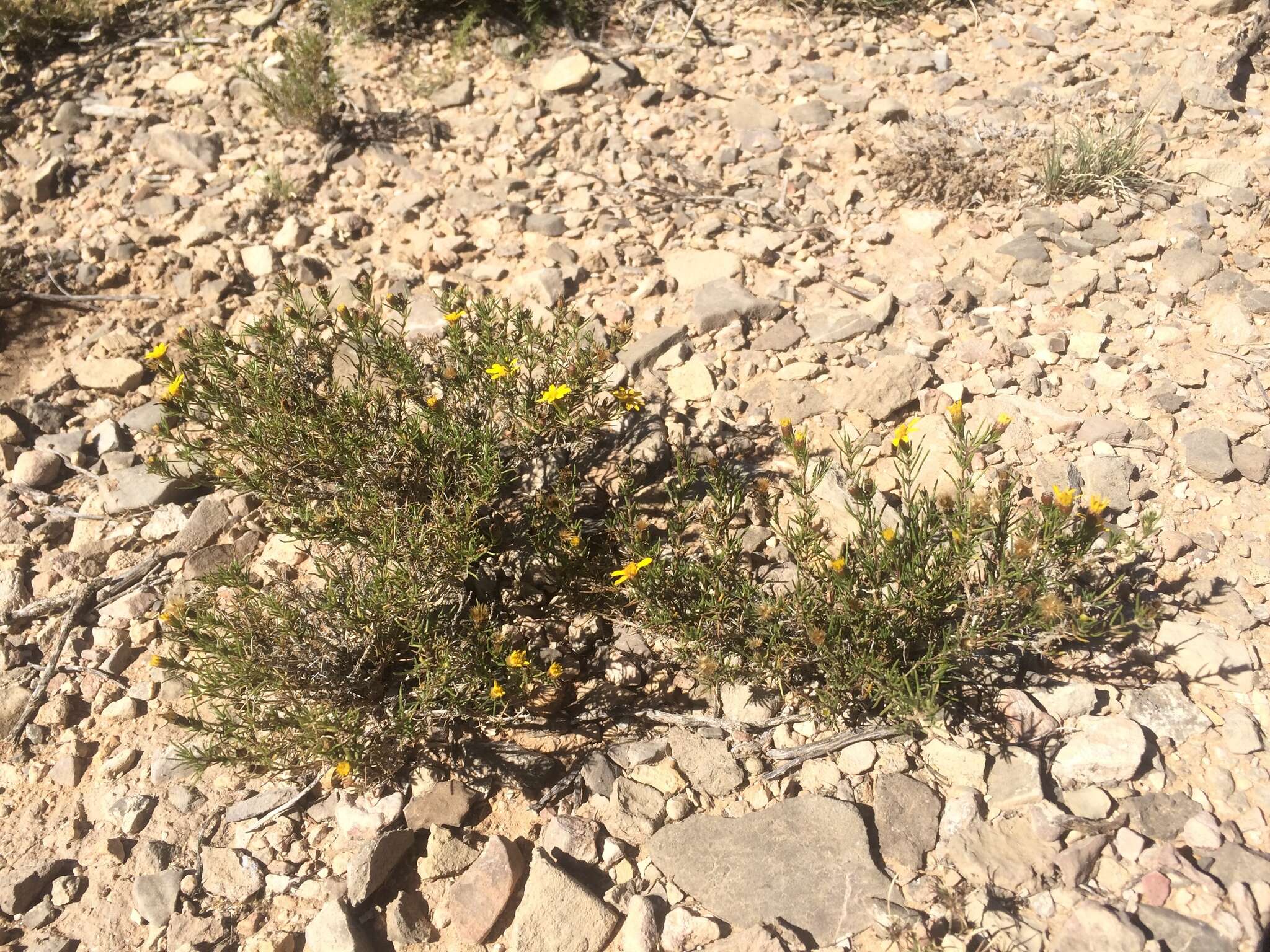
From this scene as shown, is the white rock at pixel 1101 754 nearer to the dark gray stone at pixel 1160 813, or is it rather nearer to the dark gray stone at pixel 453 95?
the dark gray stone at pixel 1160 813

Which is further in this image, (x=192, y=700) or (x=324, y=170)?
(x=324, y=170)

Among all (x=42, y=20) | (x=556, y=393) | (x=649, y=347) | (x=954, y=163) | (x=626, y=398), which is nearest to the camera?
(x=556, y=393)

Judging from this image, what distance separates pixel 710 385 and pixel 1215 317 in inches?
84.7

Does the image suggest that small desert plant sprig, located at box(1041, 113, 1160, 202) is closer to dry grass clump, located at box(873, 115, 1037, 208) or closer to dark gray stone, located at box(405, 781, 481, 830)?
dry grass clump, located at box(873, 115, 1037, 208)

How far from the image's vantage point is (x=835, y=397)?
3.82 metres

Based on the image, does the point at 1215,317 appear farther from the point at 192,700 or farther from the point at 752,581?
the point at 192,700

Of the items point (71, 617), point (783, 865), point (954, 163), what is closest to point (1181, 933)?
point (783, 865)

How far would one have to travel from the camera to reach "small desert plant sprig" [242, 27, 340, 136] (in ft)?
17.1

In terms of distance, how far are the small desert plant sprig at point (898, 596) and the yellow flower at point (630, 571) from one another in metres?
0.04

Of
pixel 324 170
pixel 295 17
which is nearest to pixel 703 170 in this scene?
pixel 324 170

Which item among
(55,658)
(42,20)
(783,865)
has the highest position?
(42,20)

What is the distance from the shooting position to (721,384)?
13.1 feet

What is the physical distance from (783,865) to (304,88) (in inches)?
191

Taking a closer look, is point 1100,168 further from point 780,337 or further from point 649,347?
point 649,347
